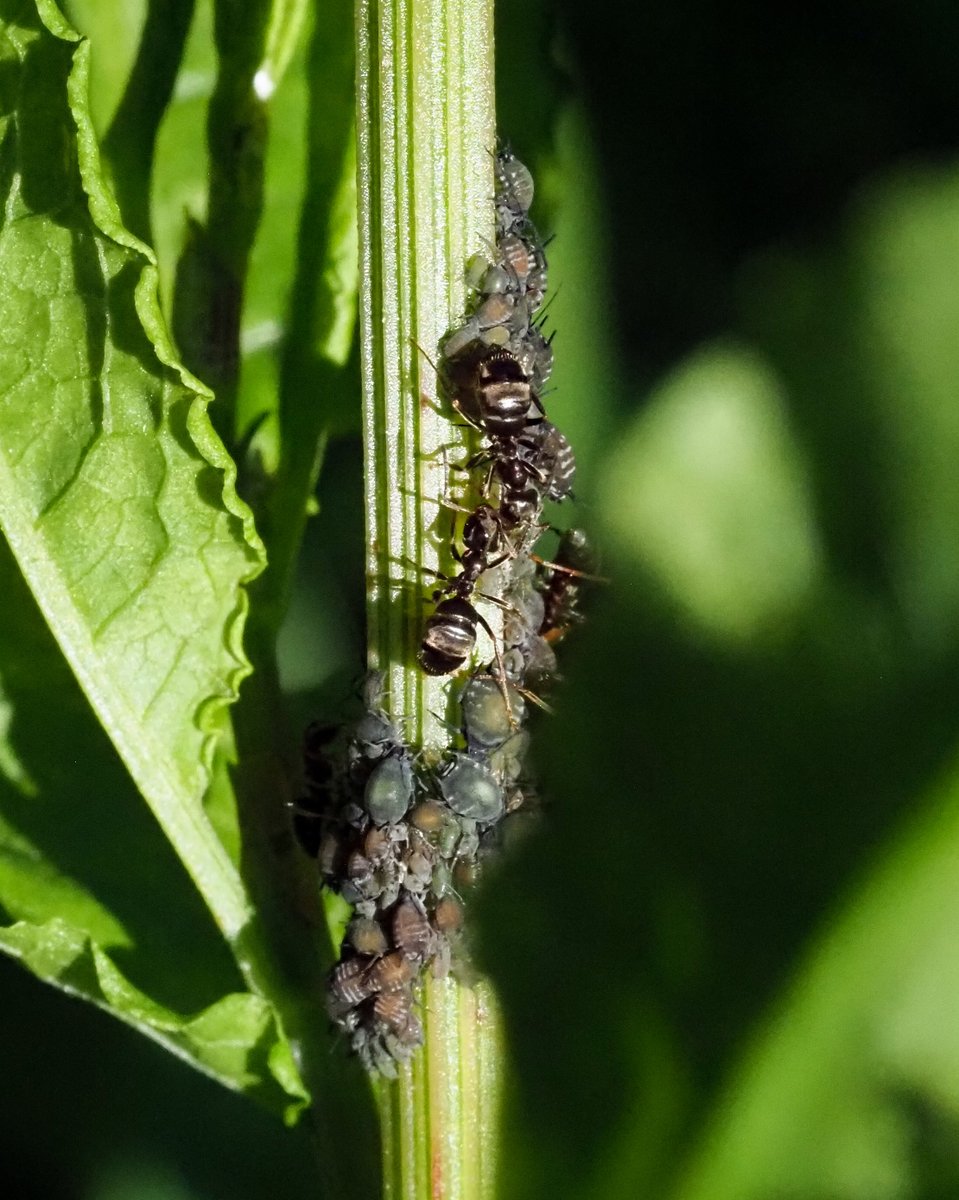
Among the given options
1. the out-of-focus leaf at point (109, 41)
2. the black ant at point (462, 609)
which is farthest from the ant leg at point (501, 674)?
the out-of-focus leaf at point (109, 41)

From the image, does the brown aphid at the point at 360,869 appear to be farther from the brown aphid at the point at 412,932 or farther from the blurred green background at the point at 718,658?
the blurred green background at the point at 718,658

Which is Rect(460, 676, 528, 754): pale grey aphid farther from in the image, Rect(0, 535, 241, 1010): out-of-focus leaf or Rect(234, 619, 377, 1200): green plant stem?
Rect(0, 535, 241, 1010): out-of-focus leaf

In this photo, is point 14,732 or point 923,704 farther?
point 14,732

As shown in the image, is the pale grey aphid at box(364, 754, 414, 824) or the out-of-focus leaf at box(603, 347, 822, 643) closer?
the pale grey aphid at box(364, 754, 414, 824)

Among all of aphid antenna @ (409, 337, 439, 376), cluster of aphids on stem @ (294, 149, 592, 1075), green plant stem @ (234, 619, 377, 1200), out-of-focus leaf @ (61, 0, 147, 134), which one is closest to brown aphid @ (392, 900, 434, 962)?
cluster of aphids on stem @ (294, 149, 592, 1075)

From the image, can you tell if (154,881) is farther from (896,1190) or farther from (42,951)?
(896,1190)

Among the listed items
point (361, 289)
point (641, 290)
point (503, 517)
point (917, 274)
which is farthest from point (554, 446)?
point (641, 290)
